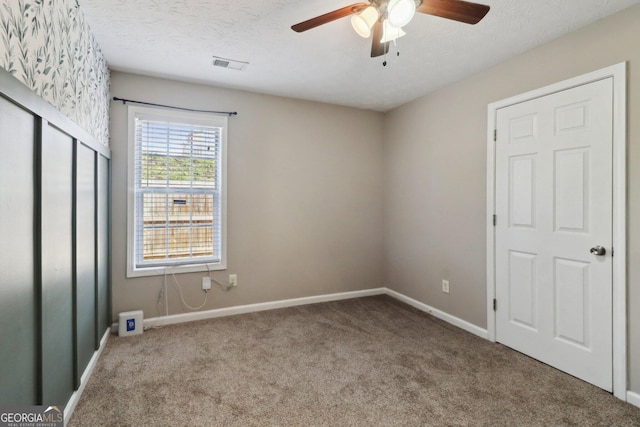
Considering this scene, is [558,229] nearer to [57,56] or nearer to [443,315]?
[443,315]

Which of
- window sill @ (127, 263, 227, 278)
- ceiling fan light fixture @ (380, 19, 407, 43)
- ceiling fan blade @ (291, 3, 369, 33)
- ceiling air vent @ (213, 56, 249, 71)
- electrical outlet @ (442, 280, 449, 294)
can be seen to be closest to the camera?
ceiling fan blade @ (291, 3, 369, 33)

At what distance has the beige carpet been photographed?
178 centimetres

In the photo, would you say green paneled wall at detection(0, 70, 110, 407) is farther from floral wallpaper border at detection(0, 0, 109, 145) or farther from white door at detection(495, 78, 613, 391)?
white door at detection(495, 78, 613, 391)

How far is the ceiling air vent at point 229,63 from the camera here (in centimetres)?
269

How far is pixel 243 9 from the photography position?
6.49 ft

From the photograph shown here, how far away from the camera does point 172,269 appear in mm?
3141

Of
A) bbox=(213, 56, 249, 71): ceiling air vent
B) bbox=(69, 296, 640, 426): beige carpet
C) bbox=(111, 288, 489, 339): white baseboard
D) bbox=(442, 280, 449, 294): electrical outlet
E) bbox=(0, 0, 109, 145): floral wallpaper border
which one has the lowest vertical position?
bbox=(69, 296, 640, 426): beige carpet

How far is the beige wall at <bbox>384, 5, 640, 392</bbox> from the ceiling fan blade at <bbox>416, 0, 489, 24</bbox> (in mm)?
1198

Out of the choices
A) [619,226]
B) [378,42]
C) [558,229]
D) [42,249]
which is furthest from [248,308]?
[619,226]

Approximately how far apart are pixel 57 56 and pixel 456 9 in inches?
82.5

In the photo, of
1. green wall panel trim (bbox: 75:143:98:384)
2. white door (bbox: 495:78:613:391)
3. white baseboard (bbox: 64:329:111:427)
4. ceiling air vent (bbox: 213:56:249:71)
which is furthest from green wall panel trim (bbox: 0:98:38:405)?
white door (bbox: 495:78:613:391)

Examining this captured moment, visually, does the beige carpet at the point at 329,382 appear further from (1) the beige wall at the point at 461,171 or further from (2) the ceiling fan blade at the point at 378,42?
Answer: (2) the ceiling fan blade at the point at 378,42

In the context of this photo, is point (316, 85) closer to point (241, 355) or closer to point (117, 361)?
point (241, 355)

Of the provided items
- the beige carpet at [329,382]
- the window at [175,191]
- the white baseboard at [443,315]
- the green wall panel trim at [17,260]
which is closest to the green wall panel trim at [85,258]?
the beige carpet at [329,382]
